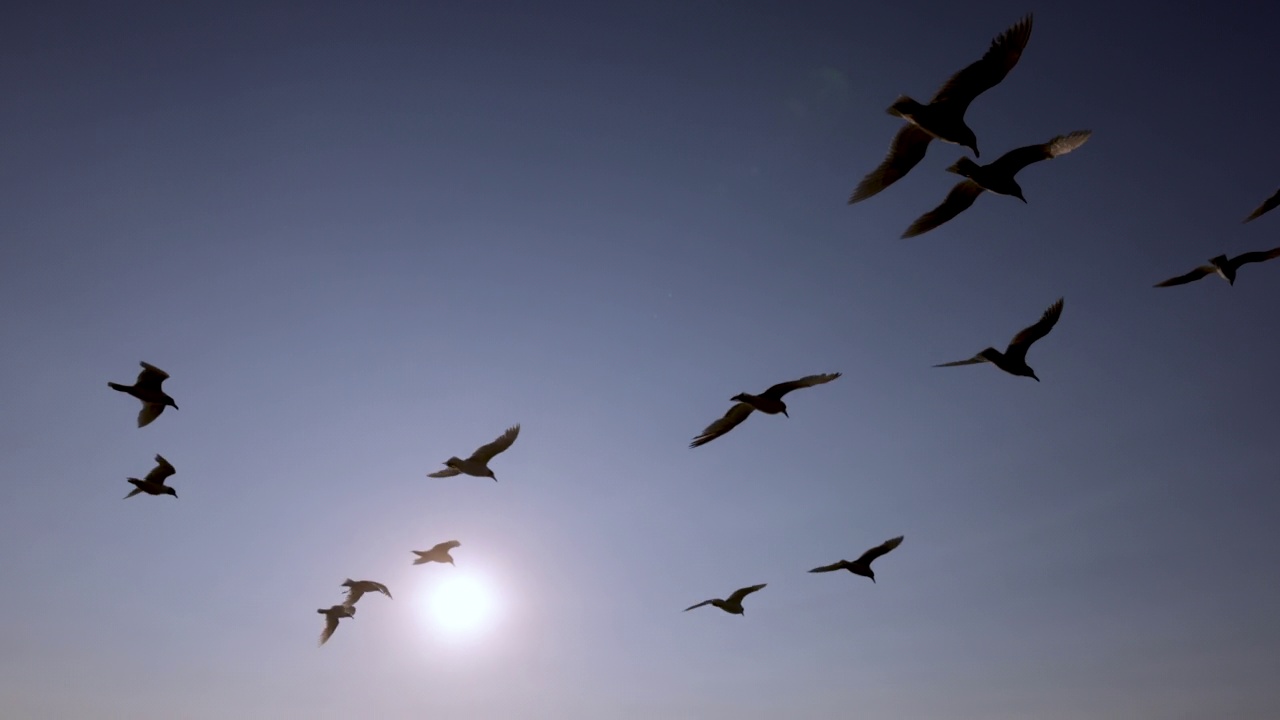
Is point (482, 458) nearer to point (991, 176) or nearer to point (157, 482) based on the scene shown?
point (157, 482)

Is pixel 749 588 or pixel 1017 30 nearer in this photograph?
pixel 1017 30

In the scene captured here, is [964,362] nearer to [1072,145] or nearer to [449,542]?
[1072,145]

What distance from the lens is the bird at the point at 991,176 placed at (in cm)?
1372

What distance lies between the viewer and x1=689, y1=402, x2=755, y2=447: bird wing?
16.9m

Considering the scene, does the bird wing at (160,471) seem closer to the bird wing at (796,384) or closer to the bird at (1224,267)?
the bird wing at (796,384)

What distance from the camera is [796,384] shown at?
53.9ft

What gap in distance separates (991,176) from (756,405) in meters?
6.46

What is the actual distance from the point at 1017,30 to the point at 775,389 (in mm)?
8048

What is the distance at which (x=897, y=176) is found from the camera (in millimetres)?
14180

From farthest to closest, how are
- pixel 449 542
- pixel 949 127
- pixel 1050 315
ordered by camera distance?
pixel 449 542 < pixel 1050 315 < pixel 949 127

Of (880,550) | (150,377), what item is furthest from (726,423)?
(150,377)

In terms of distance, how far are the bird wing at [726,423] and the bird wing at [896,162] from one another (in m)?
5.34

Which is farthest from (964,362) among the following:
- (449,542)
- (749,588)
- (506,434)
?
(449,542)

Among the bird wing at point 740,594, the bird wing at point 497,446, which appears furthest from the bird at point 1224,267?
the bird wing at point 497,446
